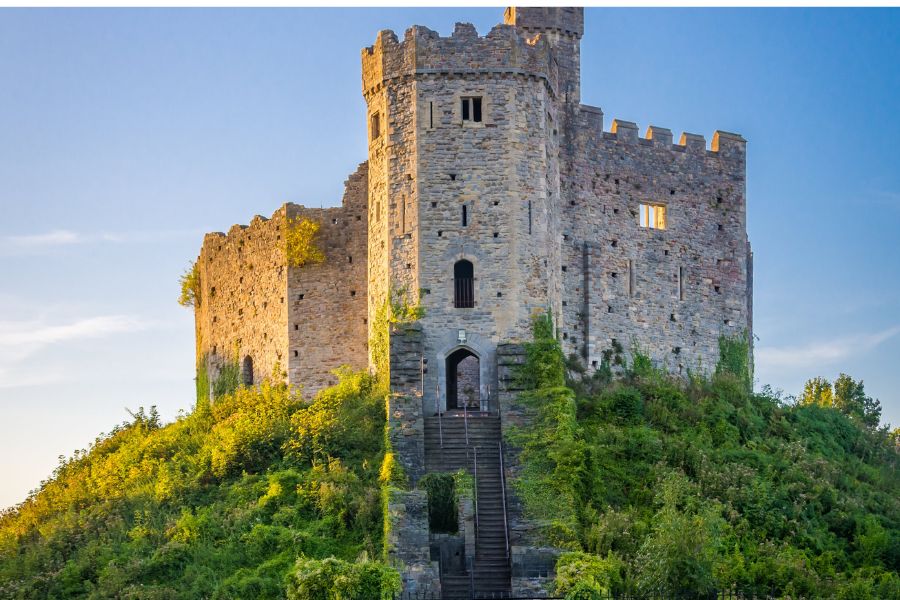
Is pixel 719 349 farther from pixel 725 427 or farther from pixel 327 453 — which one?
pixel 327 453

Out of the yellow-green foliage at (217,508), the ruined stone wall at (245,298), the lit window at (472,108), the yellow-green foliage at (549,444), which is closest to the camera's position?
the yellow-green foliage at (217,508)

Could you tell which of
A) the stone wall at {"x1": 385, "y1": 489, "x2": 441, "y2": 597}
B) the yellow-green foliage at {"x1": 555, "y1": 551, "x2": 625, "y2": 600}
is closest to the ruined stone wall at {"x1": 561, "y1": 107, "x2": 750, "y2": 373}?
the stone wall at {"x1": 385, "y1": 489, "x2": 441, "y2": 597}

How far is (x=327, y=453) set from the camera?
39344 mm

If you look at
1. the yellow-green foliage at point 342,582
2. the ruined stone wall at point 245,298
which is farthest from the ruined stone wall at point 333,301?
the yellow-green foliage at point 342,582

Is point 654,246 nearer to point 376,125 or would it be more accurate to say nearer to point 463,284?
point 463,284

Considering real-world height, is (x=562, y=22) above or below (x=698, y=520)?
above

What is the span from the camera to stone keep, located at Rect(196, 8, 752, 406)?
40.9 m

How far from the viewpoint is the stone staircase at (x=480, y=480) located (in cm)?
3456

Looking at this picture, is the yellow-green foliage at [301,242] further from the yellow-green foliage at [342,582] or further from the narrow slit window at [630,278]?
the yellow-green foliage at [342,582]

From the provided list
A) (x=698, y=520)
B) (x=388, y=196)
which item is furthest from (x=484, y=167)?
(x=698, y=520)

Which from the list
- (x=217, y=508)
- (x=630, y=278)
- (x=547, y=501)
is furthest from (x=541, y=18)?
(x=217, y=508)

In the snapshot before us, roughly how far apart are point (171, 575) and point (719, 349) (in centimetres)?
1922

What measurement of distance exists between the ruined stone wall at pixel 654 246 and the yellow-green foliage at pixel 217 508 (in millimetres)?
7413

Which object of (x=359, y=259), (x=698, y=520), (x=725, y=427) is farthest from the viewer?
(x=359, y=259)
